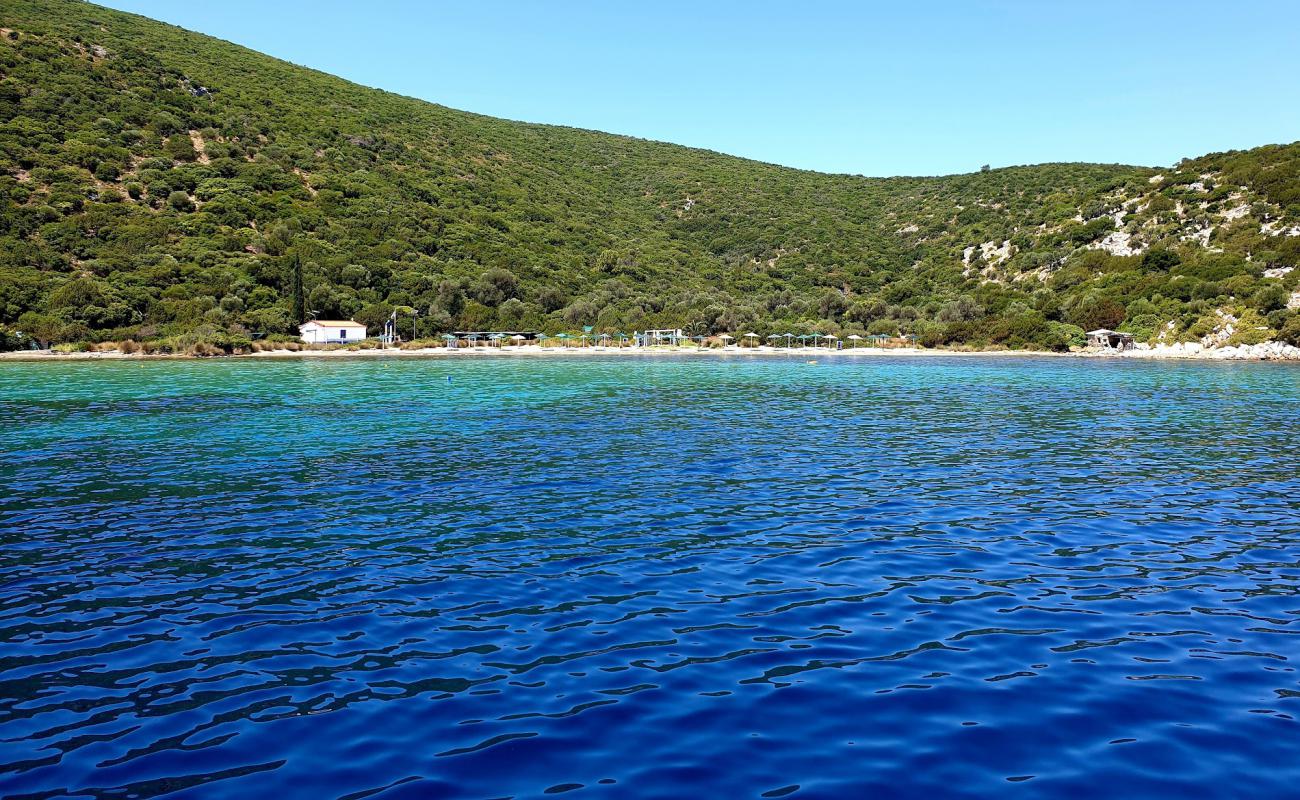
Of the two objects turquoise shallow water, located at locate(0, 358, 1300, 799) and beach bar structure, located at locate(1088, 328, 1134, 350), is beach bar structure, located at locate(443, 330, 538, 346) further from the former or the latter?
turquoise shallow water, located at locate(0, 358, 1300, 799)

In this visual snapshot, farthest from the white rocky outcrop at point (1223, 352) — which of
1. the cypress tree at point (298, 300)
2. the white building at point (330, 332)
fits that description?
the cypress tree at point (298, 300)

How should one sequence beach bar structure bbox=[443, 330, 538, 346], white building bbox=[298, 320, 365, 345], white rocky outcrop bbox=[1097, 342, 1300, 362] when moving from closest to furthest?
white rocky outcrop bbox=[1097, 342, 1300, 362], white building bbox=[298, 320, 365, 345], beach bar structure bbox=[443, 330, 538, 346]

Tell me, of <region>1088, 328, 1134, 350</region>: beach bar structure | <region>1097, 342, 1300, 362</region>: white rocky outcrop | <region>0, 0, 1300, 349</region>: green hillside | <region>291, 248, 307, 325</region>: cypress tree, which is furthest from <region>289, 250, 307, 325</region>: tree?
<region>1088, 328, 1134, 350</region>: beach bar structure

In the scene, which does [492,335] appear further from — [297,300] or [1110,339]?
[1110,339]

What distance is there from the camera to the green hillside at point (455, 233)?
9269 centimetres

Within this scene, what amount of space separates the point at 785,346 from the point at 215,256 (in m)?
67.8

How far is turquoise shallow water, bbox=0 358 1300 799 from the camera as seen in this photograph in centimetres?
689

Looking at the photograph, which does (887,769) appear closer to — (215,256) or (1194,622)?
(1194,622)

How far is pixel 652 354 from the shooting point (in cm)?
10050

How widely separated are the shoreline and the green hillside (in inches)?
127

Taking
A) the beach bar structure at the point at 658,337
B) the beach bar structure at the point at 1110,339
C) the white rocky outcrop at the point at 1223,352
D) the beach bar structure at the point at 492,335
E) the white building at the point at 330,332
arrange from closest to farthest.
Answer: the white rocky outcrop at the point at 1223,352 < the white building at the point at 330,332 < the beach bar structure at the point at 1110,339 < the beach bar structure at the point at 492,335 < the beach bar structure at the point at 658,337

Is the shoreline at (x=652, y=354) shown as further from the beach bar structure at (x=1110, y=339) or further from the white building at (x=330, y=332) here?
the white building at (x=330, y=332)

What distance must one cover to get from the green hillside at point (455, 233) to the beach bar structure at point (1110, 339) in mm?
1797

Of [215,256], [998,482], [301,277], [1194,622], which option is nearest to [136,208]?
[215,256]
